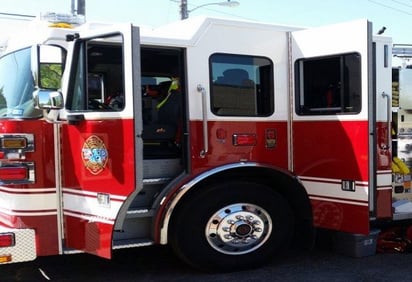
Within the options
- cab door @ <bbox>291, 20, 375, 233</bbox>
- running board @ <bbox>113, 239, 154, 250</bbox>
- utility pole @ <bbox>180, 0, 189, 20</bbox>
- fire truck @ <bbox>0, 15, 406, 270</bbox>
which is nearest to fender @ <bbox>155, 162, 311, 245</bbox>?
fire truck @ <bbox>0, 15, 406, 270</bbox>

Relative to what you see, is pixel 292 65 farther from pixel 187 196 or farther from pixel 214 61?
pixel 187 196

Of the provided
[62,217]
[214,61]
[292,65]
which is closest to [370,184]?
[292,65]

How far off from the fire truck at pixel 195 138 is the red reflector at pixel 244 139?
0.4 inches

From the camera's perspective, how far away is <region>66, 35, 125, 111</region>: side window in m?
4.61

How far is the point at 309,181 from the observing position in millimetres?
5430

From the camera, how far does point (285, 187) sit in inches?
211

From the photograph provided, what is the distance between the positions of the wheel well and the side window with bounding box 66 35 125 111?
107 cm

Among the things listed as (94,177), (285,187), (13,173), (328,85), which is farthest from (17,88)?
(328,85)

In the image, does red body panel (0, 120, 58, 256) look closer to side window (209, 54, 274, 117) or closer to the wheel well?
the wheel well

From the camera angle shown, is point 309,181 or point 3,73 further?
point 309,181

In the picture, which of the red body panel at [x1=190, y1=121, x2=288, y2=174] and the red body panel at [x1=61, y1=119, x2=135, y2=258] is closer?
the red body panel at [x1=61, y1=119, x2=135, y2=258]

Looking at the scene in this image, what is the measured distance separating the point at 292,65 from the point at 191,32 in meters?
1.12

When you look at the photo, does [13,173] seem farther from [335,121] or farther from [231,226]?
[335,121]

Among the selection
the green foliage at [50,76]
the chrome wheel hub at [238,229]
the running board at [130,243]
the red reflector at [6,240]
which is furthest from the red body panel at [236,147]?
the red reflector at [6,240]
